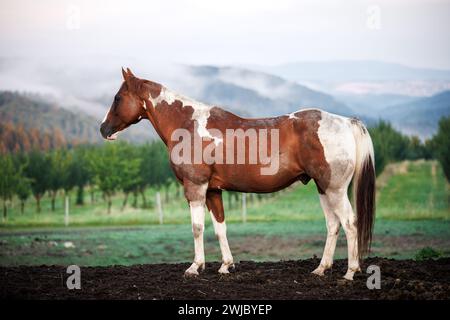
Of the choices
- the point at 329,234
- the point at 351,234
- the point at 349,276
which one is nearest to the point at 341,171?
the point at 351,234

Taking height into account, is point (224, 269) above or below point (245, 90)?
below

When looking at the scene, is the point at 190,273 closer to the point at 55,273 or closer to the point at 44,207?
the point at 55,273

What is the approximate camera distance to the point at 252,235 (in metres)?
22.7

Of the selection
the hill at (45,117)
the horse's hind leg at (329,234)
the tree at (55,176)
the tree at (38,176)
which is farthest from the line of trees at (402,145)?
the hill at (45,117)

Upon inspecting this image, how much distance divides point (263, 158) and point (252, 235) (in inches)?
564

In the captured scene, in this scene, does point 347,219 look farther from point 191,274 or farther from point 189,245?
point 189,245

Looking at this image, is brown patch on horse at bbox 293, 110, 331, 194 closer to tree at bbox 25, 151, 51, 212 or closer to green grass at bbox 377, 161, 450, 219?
green grass at bbox 377, 161, 450, 219

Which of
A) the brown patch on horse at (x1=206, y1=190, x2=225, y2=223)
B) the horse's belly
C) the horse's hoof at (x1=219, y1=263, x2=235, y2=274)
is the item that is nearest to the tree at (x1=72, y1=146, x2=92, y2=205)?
the brown patch on horse at (x1=206, y1=190, x2=225, y2=223)

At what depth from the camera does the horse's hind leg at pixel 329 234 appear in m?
8.78

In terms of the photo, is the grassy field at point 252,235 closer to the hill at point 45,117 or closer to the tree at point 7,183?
the tree at point 7,183

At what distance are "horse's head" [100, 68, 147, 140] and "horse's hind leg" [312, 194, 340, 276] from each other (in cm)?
304

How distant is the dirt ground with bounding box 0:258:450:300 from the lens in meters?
7.55

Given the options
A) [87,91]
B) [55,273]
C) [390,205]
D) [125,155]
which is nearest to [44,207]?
[125,155]

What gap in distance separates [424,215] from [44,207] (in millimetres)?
29336
